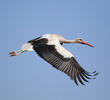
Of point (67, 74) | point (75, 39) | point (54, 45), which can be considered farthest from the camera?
point (75, 39)

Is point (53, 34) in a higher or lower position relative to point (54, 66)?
higher

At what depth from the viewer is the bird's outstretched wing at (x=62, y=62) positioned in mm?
A: 10938

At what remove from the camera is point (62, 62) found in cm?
1118

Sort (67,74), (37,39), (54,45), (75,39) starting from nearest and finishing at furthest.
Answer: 1. (67,74)
2. (54,45)
3. (37,39)
4. (75,39)

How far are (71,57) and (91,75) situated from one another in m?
1.00

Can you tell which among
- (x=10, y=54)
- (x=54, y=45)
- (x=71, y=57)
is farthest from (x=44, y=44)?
(x=10, y=54)

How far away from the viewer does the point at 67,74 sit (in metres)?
10.8

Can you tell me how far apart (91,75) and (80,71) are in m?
0.45

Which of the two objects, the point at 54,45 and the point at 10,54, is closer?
the point at 54,45

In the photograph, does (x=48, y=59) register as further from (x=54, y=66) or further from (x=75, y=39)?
(x=75, y=39)

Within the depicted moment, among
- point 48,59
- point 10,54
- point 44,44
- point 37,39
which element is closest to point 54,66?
point 48,59

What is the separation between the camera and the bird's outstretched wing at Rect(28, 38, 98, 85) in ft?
35.9

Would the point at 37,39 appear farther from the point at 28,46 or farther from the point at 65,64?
the point at 65,64

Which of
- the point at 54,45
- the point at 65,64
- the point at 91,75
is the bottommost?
the point at 91,75
